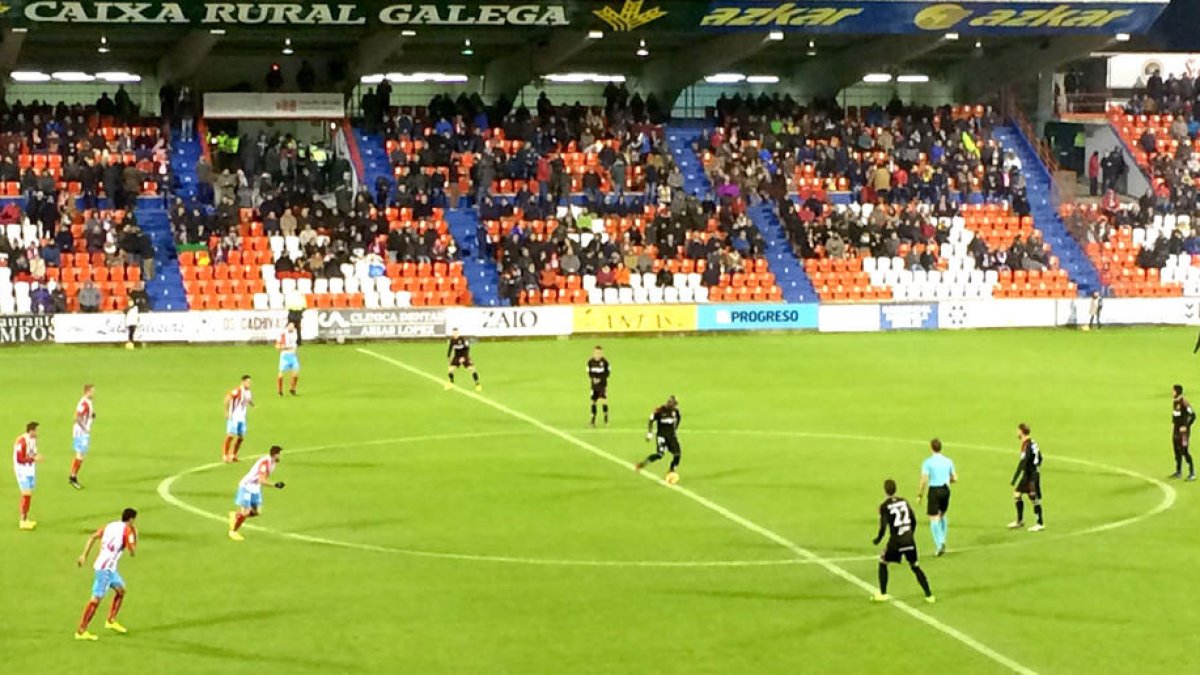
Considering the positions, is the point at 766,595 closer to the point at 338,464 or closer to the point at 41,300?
the point at 338,464

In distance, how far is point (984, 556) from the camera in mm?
25703

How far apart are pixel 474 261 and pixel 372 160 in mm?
7242

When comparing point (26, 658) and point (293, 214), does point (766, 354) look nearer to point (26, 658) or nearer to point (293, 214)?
point (293, 214)

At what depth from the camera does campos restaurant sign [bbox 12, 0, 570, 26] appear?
58.1m

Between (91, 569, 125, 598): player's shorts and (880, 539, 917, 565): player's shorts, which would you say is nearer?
(91, 569, 125, 598): player's shorts

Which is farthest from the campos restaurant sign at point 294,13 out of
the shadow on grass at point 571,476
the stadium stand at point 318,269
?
the shadow on grass at point 571,476

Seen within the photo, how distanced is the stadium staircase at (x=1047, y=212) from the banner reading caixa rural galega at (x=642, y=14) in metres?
6.49

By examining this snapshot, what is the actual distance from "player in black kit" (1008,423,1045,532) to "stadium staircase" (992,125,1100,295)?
39474mm

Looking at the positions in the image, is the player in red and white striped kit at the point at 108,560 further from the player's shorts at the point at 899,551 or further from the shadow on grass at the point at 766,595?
the player's shorts at the point at 899,551

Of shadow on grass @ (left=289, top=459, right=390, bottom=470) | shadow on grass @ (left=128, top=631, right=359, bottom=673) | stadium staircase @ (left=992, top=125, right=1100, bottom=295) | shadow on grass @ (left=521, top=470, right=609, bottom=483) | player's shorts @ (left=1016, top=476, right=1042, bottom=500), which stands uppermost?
stadium staircase @ (left=992, top=125, right=1100, bottom=295)

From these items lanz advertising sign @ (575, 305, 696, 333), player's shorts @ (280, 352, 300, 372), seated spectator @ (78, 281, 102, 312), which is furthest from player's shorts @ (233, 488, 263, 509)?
lanz advertising sign @ (575, 305, 696, 333)

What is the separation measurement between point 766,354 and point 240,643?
3491 centimetres

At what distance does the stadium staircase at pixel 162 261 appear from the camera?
57125 millimetres

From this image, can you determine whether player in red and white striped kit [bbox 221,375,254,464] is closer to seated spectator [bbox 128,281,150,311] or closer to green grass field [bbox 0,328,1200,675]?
green grass field [bbox 0,328,1200,675]
